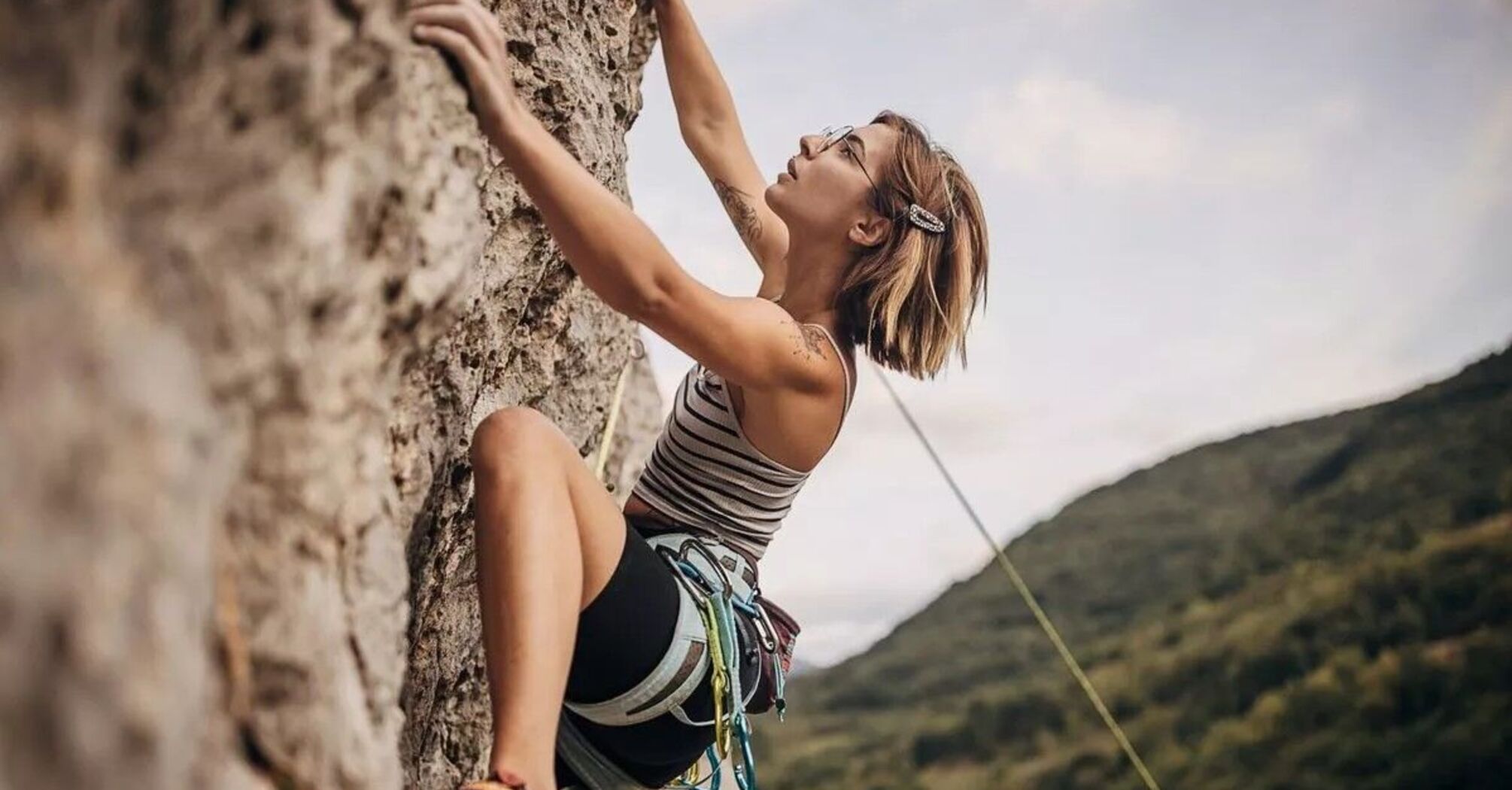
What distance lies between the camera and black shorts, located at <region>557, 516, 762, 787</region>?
2438 mm

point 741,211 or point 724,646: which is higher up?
point 741,211

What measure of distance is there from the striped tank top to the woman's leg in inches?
19.7

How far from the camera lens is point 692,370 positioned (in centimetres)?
320

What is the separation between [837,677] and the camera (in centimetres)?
3706

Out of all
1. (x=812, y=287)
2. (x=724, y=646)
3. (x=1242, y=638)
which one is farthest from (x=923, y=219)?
(x=1242, y=638)

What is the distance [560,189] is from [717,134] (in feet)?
5.70

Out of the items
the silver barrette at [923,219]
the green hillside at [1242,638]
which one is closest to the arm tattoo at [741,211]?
the silver barrette at [923,219]

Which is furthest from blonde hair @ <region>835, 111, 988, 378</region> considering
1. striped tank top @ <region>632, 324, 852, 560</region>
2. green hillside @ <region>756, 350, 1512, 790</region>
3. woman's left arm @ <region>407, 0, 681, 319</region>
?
green hillside @ <region>756, 350, 1512, 790</region>

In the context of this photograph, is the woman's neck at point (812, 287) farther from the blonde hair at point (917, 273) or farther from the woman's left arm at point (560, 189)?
the woman's left arm at point (560, 189)

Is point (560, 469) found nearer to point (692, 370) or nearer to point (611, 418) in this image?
point (692, 370)

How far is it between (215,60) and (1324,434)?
126ft

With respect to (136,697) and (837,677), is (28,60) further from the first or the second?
(837,677)

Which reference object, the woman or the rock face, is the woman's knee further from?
the rock face

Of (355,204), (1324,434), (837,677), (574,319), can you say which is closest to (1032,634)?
(837,677)
